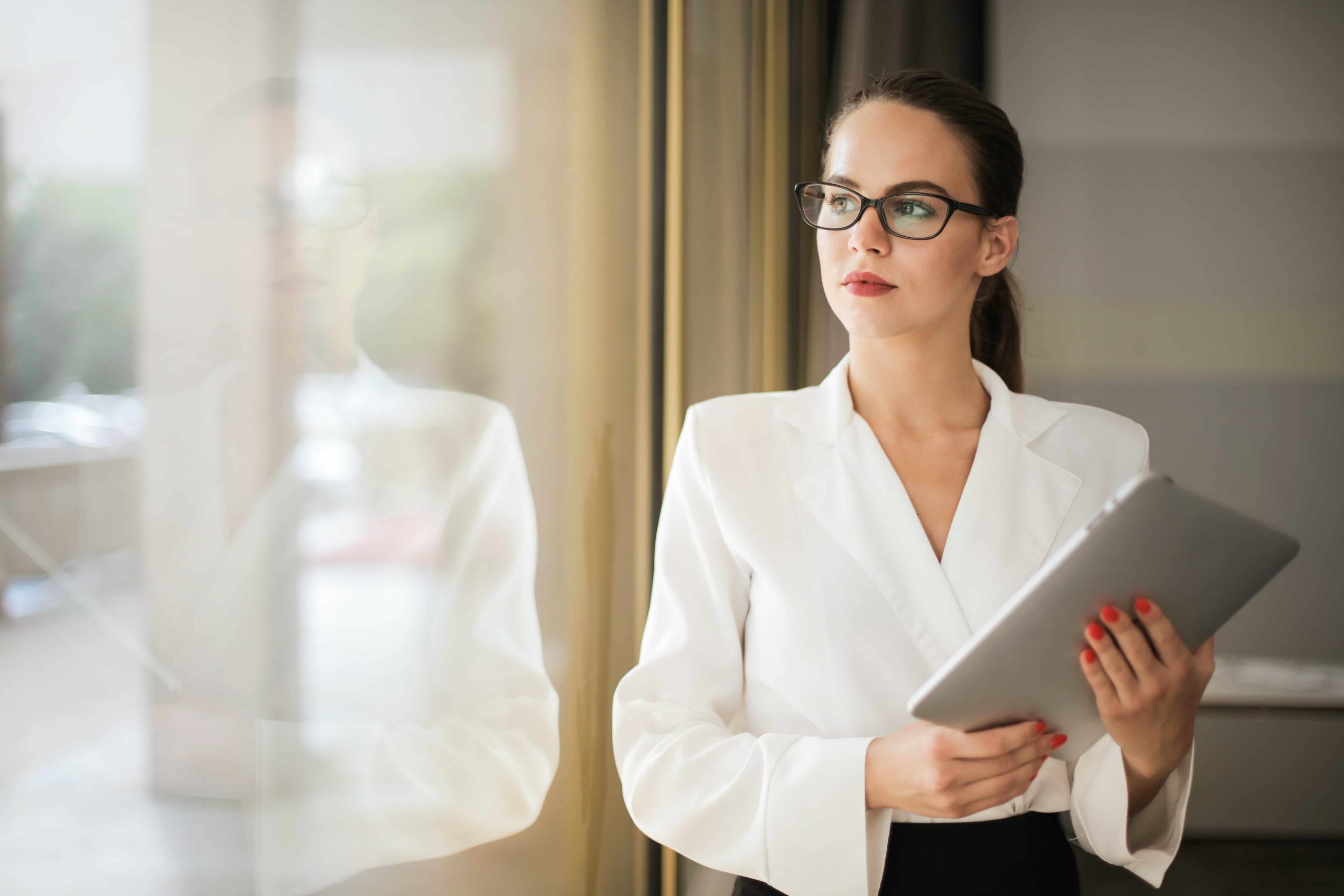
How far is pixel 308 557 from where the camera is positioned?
0.80 meters

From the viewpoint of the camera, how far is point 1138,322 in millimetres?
1533

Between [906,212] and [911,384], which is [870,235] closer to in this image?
[906,212]

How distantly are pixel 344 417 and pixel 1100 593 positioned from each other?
2.19 feet

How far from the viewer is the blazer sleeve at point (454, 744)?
0.81m

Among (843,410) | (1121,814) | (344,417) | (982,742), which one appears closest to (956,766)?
(982,742)

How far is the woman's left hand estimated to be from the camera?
0.70 meters

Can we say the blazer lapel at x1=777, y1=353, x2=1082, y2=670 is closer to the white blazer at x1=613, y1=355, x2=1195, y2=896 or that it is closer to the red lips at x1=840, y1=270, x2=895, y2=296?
the white blazer at x1=613, y1=355, x2=1195, y2=896

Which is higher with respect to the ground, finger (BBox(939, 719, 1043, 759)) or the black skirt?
finger (BBox(939, 719, 1043, 759))

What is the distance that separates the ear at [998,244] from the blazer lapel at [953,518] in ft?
0.51

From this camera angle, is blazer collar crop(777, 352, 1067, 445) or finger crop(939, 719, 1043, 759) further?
blazer collar crop(777, 352, 1067, 445)

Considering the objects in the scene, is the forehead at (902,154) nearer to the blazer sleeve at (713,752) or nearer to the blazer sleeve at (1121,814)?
the blazer sleeve at (713,752)

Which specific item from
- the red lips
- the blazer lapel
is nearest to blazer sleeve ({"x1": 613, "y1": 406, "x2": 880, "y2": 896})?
the blazer lapel

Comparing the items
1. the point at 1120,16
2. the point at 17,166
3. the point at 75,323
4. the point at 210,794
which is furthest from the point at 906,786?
the point at 1120,16

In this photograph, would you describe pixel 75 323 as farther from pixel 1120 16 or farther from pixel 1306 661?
pixel 1306 661
